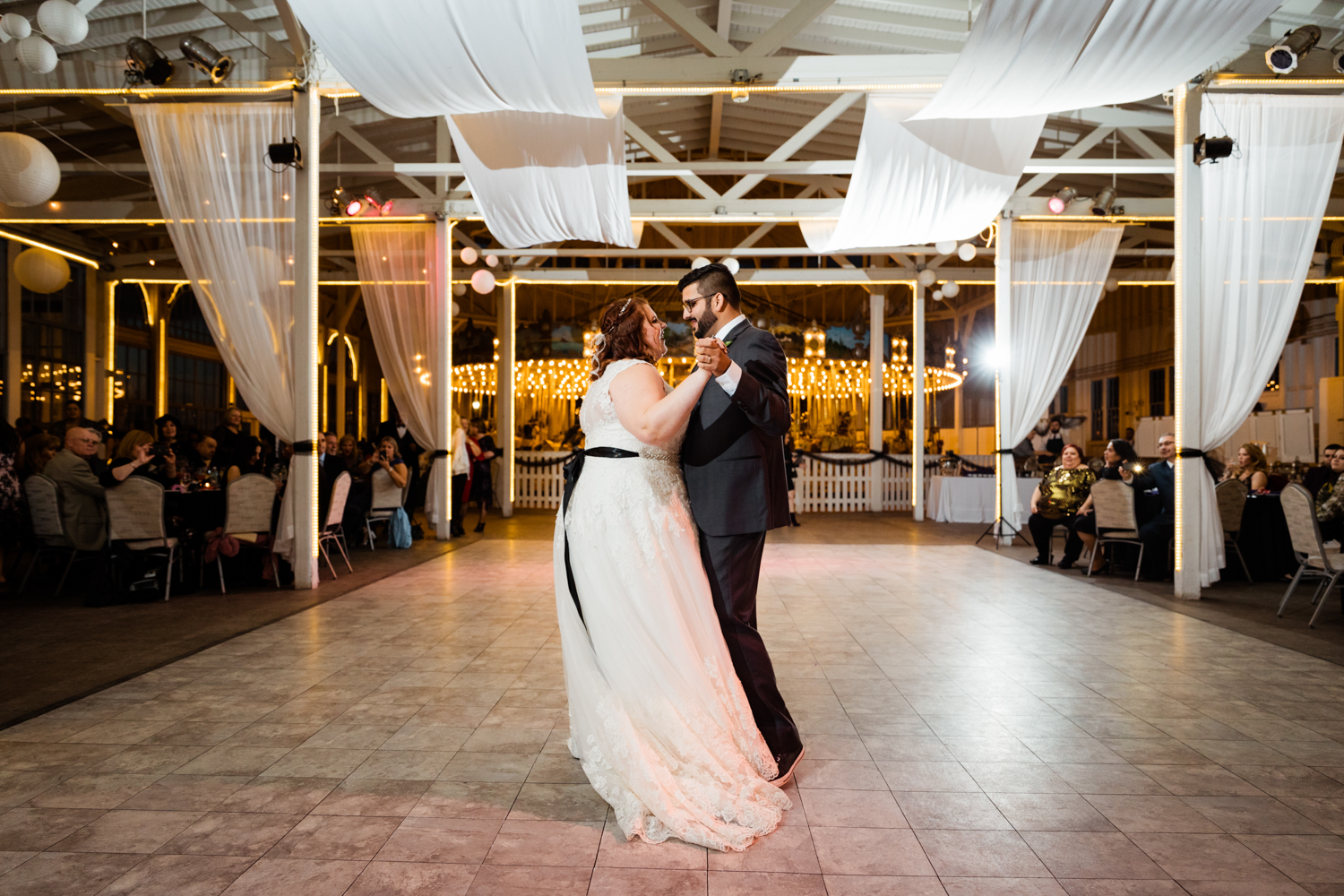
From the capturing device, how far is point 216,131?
6191 mm

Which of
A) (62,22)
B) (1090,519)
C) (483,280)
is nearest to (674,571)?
(62,22)

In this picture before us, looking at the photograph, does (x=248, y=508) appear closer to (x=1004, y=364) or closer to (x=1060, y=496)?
(x=1060, y=496)

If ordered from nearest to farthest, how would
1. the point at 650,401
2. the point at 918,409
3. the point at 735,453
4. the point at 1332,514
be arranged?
the point at 650,401 < the point at 735,453 < the point at 1332,514 < the point at 918,409

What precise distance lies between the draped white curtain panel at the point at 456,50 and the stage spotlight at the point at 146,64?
234cm

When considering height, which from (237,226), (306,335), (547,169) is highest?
(547,169)

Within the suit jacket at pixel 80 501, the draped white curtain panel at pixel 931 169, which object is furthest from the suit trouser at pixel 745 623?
the suit jacket at pixel 80 501

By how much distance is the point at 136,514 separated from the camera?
5844 mm

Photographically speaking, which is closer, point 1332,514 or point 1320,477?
point 1332,514

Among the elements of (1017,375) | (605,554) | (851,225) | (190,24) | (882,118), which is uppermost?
(190,24)

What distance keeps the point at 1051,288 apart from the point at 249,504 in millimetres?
7895

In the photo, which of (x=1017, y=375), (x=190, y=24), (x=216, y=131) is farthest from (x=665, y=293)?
(x=216, y=131)

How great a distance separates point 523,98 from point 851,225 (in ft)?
9.40

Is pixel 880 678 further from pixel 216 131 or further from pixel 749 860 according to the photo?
pixel 216 131

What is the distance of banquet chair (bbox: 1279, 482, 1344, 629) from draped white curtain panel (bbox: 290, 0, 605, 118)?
4.68 metres
